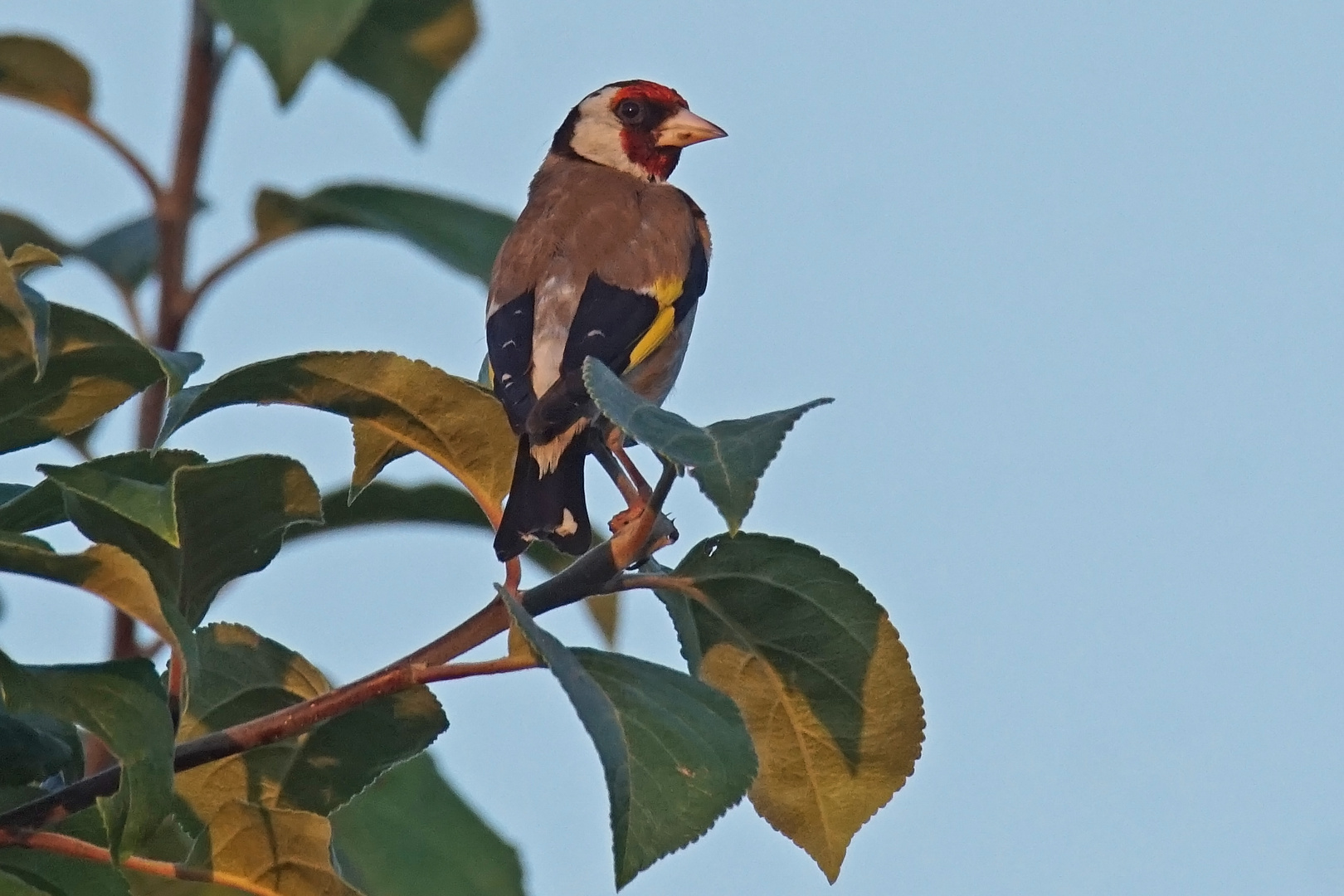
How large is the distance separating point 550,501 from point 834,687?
0.74 meters

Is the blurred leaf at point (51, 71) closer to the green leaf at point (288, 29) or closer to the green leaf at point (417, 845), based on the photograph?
the green leaf at point (288, 29)

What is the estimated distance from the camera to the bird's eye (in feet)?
19.5

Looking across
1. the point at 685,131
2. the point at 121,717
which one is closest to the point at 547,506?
the point at 121,717

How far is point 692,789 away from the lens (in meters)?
2.06

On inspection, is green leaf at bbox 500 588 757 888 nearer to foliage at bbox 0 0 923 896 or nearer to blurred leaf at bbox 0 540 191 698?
foliage at bbox 0 0 923 896

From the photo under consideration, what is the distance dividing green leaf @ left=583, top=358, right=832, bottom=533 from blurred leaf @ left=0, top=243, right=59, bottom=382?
633 mm

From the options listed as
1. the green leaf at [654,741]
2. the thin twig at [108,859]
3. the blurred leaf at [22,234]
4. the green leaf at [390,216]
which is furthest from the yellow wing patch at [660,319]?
the thin twig at [108,859]

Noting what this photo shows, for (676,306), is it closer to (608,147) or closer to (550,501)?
(550,501)

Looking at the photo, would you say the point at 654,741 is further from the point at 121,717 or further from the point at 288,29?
the point at 288,29

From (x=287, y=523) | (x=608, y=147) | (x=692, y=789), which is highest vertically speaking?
(x=608, y=147)

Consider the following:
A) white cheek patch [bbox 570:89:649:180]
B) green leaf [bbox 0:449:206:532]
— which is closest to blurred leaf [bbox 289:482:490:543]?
green leaf [bbox 0:449:206:532]

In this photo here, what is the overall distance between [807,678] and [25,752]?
3.21ft

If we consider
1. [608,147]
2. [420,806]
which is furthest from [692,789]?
[608,147]

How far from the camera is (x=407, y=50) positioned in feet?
15.6
